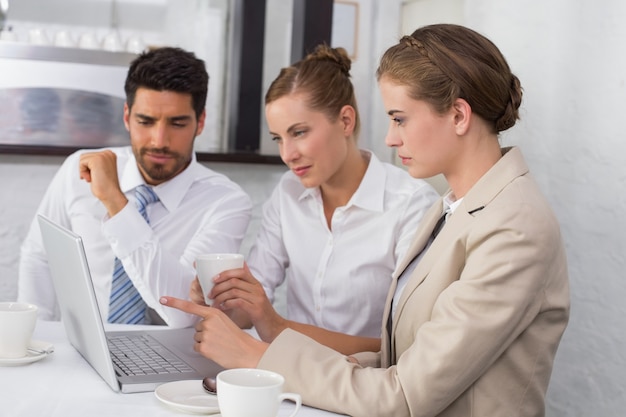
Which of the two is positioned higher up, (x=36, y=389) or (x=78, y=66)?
(x=78, y=66)

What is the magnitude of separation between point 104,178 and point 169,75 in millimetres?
399

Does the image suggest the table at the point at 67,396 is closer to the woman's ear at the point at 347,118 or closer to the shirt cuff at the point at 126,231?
the shirt cuff at the point at 126,231

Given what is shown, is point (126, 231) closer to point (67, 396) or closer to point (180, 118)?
point (180, 118)

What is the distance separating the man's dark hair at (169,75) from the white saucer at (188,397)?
1.14m

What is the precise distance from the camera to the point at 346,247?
2072 millimetres

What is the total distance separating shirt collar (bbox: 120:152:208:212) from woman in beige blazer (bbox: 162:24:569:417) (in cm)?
88

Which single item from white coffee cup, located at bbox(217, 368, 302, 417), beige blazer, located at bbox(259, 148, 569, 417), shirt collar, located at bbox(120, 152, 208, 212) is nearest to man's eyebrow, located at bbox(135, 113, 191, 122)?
shirt collar, located at bbox(120, 152, 208, 212)

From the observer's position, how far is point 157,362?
1.41m

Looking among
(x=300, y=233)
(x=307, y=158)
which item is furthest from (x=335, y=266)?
(x=307, y=158)

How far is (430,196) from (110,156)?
83 centimetres

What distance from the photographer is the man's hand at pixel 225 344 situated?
4.33ft

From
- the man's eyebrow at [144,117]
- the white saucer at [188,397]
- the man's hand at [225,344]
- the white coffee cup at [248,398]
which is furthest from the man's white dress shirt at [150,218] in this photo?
the white coffee cup at [248,398]

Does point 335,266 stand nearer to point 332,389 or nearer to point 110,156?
point 110,156

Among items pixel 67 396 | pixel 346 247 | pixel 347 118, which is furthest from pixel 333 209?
pixel 67 396
